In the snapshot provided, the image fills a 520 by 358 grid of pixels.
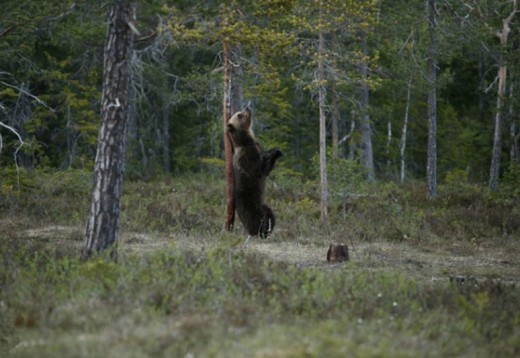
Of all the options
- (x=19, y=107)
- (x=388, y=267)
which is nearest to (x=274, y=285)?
(x=388, y=267)

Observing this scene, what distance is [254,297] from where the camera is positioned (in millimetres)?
9242

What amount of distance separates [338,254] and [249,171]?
2985mm

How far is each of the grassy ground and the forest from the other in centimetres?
3

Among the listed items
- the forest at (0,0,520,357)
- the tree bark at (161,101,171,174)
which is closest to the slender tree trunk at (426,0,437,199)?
the forest at (0,0,520,357)

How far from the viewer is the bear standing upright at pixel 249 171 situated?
15.2 m

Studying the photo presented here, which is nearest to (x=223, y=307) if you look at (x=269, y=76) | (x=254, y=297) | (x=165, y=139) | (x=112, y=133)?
(x=254, y=297)

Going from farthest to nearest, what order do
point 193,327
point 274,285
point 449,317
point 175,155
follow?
1. point 175,155
2. point 274,285
3. point 449,317
4. point 193,327

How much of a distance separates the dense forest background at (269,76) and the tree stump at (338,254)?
437 cm

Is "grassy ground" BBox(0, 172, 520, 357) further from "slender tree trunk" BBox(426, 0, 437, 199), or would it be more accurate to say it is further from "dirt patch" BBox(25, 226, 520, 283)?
"slender tree trunk" BBox(426, 0, 437, 199)

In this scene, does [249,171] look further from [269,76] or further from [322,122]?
[322,122]

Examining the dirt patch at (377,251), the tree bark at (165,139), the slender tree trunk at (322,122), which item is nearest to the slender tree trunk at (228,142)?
the dirt patch at (377,251)

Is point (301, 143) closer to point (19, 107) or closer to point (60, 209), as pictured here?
point (19, 107)

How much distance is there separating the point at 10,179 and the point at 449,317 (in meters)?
14.5

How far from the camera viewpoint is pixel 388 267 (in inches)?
514
